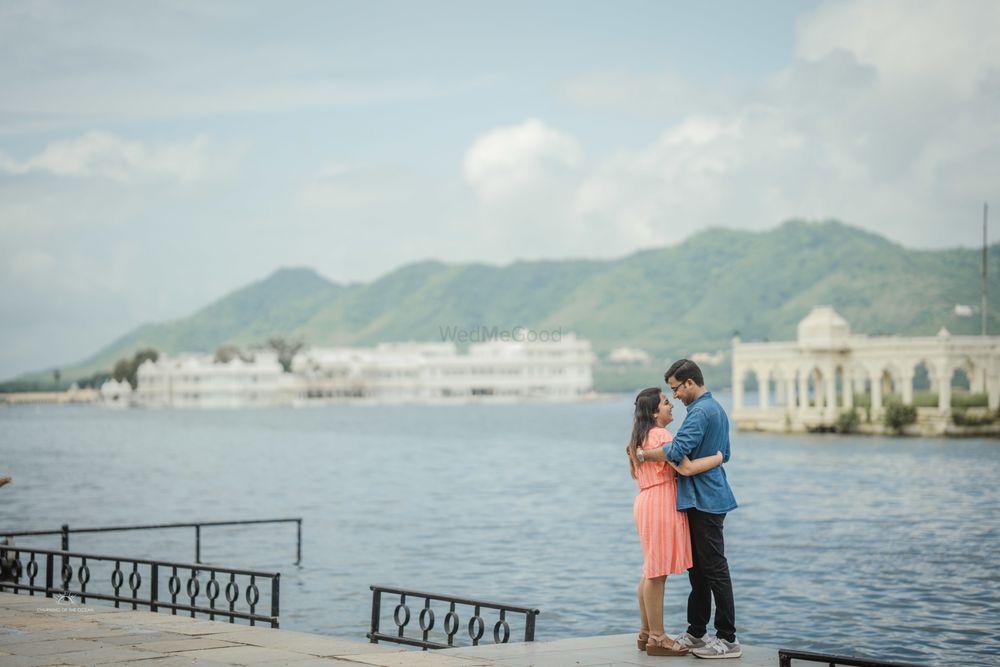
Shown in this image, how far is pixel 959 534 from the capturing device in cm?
2870

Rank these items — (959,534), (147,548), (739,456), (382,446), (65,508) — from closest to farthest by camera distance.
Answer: (147,548), (959,534), (65,508), (739,456), (382,446)

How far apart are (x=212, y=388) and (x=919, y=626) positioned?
176 metres

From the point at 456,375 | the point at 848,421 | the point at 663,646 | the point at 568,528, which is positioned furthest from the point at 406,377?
the point at 663,646

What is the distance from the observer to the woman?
333 inches

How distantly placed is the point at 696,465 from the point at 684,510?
1.21 feet

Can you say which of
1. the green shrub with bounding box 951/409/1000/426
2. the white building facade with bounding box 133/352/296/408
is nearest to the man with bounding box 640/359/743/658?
the green shrub with bounding box 951/409/1000/426

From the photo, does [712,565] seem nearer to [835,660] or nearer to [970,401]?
[835,660]

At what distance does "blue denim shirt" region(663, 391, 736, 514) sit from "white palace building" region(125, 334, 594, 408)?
175 metres

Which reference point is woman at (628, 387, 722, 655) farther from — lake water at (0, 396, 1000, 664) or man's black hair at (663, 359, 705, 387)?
lake water at (0, 396, 1000, 664)

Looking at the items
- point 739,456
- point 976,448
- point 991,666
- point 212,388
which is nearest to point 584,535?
point 991,666

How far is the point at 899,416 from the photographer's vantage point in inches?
2675

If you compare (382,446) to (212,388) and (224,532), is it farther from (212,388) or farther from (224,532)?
(212,388)

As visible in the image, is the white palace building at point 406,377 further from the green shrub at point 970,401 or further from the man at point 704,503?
the man at point 704,503

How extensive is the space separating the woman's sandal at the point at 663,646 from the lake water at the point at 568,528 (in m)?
7.55
